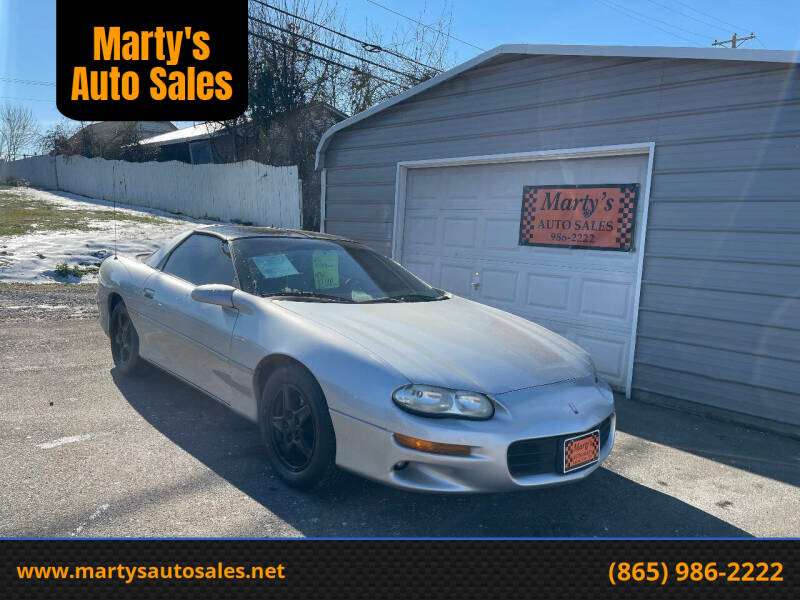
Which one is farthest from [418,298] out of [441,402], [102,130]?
[102,130]

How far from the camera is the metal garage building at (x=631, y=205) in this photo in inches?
187

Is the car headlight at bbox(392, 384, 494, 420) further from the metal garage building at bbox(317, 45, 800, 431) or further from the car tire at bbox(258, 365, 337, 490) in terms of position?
the metal garage building at bbox(317, 45, 800, 431)

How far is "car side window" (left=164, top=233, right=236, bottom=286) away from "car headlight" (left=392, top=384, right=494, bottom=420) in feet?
5.18

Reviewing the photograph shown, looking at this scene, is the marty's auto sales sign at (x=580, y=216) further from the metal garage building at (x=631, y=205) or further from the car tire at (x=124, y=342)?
the car tire at (x=124, y=342)

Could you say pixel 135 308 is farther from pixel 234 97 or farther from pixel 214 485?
pixel 234 97

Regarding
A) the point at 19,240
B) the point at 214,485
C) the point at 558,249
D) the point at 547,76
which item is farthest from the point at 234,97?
the point at 19,240

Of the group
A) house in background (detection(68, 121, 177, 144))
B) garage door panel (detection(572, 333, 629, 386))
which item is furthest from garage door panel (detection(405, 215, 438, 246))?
house in background (detection(68, 121, 177, 144))

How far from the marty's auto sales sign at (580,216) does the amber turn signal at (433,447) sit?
366cm

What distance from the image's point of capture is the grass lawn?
1292cm

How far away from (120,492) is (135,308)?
1.89 meters
